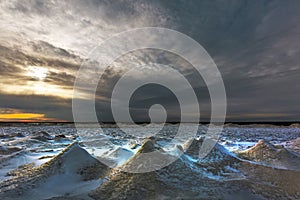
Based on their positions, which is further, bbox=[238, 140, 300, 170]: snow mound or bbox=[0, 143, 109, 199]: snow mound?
bbox=[238, 140, 300, 170]: snow mound

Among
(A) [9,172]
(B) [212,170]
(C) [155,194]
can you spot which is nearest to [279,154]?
(B) [212,170]

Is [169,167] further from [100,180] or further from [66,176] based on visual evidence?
[66,176]

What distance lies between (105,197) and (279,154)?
6.64 m

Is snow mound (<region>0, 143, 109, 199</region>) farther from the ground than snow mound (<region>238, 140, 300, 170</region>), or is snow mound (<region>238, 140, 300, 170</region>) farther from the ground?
snow mound (<region>238, 140, 300, 170</region>)

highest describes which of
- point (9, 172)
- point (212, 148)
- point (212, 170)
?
point (212, 148)

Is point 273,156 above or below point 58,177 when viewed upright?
above

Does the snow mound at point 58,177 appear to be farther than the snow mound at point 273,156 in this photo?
No

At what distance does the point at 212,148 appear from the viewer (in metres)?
8.02

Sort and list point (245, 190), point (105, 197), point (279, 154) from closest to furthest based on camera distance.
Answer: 1. point (105, 197)
2. point (245, 190)
3. point (279, 154)

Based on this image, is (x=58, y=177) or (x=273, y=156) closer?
(x=58, y=177)

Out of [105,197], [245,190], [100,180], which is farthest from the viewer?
[100,180]

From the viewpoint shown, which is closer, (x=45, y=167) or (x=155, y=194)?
(x=155, y=194)

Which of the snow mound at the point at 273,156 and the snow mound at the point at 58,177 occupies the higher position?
the snow mound at the point at 273,156

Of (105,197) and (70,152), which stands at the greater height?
(70,152)
